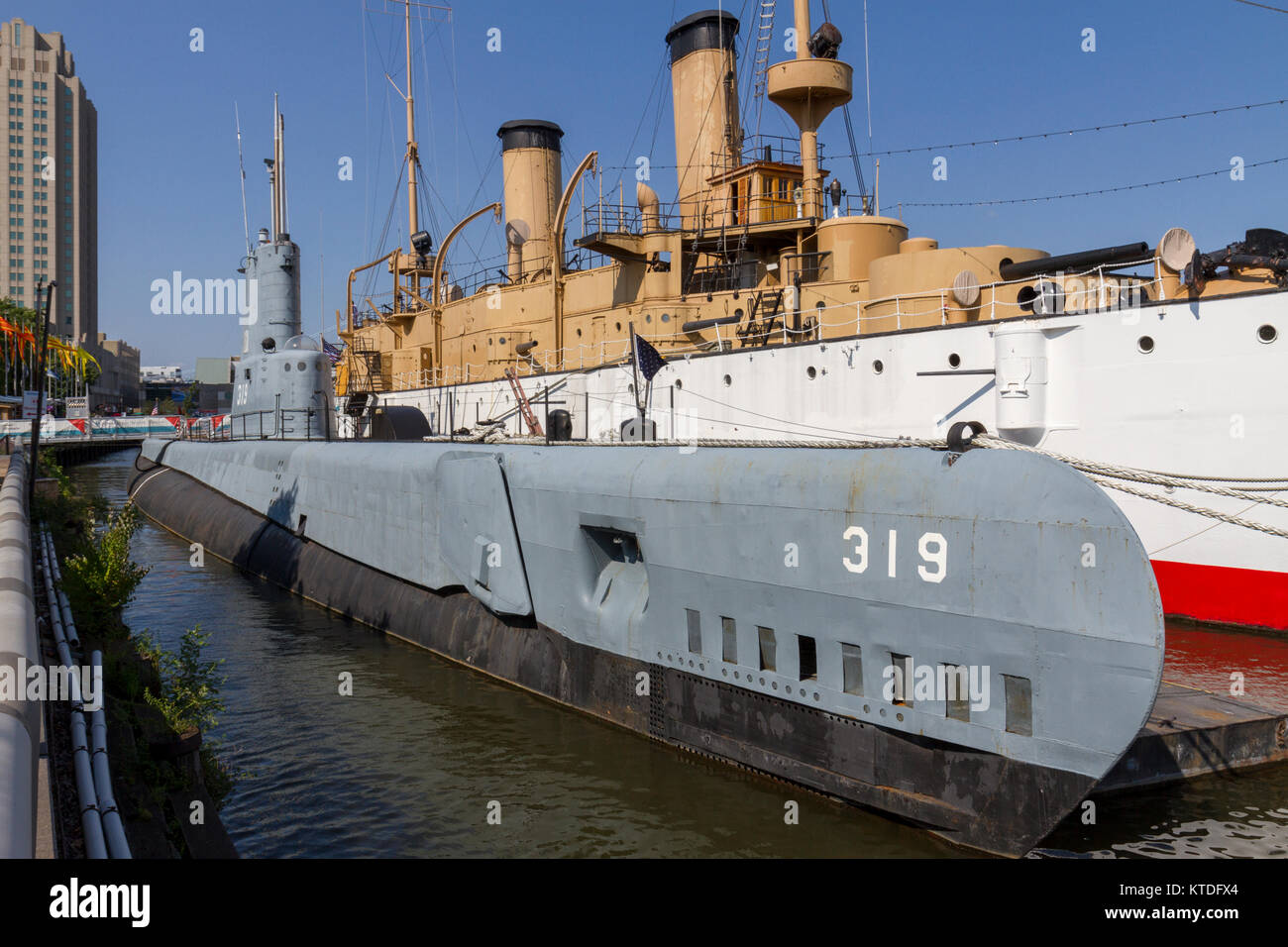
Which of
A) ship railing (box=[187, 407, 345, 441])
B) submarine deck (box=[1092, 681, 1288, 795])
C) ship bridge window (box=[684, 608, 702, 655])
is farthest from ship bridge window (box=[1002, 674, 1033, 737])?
ship railing (box=[187, 407, 345, 441])

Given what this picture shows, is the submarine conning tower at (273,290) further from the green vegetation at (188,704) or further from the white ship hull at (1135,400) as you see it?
the green vegetation at (188,704)

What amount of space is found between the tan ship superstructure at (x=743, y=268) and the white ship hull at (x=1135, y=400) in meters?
0.66

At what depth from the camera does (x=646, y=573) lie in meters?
10.5

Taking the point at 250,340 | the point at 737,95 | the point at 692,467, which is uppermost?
the point at 737,95

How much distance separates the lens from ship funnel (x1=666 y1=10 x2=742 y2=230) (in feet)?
87.3

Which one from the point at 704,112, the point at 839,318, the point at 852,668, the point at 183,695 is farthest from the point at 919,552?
the point at 704,112

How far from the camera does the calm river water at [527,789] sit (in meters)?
8.27

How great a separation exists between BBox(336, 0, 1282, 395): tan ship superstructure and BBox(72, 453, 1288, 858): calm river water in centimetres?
677

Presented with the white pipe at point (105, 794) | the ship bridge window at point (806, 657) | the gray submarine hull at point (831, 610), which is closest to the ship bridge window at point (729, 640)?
the gray submarine hull at point (831, 610)

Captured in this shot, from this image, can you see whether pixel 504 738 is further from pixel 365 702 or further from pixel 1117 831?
pixel 1117 831

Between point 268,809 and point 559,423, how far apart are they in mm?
9079

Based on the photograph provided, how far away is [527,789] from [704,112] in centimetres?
2235

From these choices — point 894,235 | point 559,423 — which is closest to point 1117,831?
point 559,423

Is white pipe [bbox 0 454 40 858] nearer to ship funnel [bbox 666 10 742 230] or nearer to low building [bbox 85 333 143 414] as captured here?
ship funnel [bbox 666 10 742 230]
